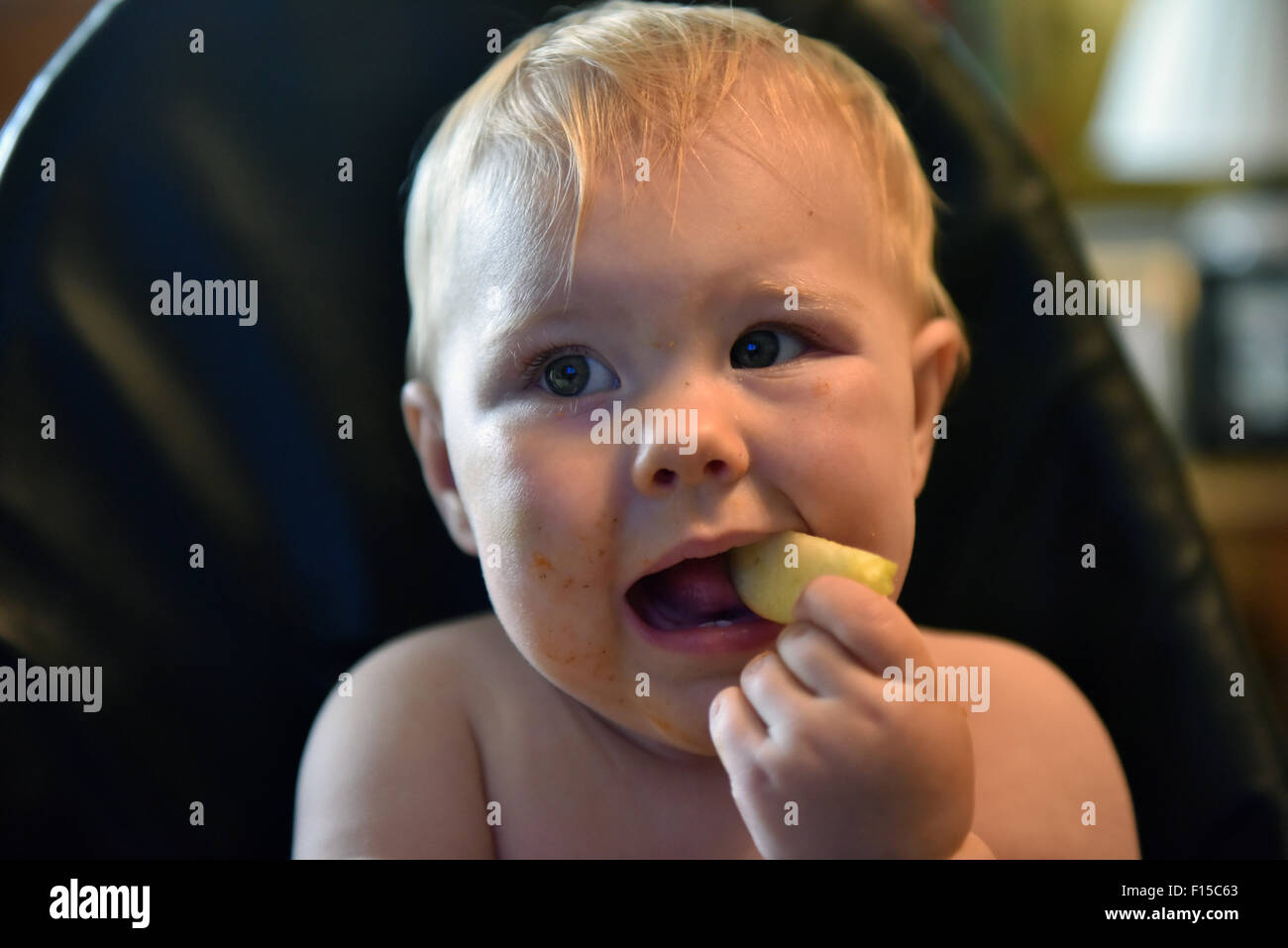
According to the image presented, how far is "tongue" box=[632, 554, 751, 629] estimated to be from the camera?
0.64 meters

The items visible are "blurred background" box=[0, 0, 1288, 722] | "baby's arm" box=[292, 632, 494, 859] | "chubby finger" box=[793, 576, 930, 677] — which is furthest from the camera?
"blurred background" box=[0, 0, 1288, 722]

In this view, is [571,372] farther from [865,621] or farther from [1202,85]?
[1202,85]

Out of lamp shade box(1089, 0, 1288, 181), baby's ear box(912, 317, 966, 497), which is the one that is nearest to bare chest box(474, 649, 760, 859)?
baby's ear box(912, 317, 966, 497)

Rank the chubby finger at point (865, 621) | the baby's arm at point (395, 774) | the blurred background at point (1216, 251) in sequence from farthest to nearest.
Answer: the blurred background at point (1216, 251) → the baby's arm at point (395, 774) → the chubby finger at point (865, 621)

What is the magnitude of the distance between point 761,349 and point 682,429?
0.30 feet

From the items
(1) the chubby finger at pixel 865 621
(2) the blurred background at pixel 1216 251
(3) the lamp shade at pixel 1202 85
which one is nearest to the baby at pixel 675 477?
(1) the chubby finger at pixel 865 621

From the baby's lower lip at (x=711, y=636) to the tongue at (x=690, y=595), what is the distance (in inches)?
0.5

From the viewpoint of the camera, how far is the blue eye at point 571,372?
63 centimetres

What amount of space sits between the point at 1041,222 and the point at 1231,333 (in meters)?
1.03

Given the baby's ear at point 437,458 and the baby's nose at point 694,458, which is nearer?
the baby's nose at point 694,458

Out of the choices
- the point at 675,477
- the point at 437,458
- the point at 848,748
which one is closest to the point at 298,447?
the point at 437,458

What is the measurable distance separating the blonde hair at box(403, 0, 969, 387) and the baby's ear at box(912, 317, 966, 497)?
25 mm

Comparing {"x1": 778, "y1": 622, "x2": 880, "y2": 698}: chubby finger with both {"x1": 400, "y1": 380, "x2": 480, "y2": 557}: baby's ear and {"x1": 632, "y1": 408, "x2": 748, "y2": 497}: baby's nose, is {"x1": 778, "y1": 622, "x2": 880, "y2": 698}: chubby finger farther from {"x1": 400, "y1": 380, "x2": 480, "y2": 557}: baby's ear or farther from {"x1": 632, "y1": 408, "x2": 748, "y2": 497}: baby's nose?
{"x1": 400, "y1": 380, "x2": 480, "y2": 557}: baby's ear

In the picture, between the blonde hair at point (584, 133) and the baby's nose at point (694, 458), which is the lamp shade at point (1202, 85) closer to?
the blonde hair at point (584, 133)
